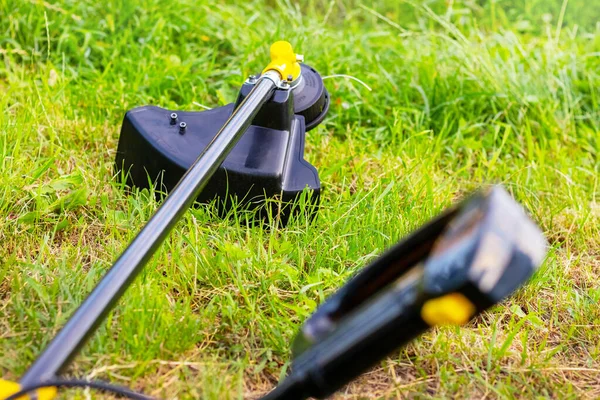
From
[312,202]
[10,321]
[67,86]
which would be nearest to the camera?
[10,321]

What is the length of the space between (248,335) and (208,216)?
0.43 meters

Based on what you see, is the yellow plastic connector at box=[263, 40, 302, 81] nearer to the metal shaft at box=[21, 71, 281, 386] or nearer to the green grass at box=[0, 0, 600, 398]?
the metal shaft at box=[21, 71, 281, 386]

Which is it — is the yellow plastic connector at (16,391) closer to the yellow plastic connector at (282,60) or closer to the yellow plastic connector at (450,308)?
the yellow plastic connector at (450,308)

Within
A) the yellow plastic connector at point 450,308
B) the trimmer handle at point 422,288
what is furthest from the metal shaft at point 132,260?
the yellow plastic connector at point 450,308

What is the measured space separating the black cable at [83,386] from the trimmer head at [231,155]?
2.24ft

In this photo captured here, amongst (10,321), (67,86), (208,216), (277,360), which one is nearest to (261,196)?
(208,216)

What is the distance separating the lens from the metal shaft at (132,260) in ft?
3.64

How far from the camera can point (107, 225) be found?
1.81 metres

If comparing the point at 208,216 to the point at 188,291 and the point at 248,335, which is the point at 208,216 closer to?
the point at 188,291

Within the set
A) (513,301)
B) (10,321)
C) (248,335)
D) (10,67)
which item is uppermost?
(10,67)

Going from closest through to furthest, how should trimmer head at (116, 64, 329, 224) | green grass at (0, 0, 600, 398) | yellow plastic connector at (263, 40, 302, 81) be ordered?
1. green grass at (0, 0, 600, 398)
2. trimmer head at (116, 64, 329, 224)
3. yellow plastic connector at (263, 40, 302, 81)

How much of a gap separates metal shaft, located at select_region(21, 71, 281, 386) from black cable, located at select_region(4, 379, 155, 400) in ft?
0.03

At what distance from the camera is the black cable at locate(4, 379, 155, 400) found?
1.08 meters

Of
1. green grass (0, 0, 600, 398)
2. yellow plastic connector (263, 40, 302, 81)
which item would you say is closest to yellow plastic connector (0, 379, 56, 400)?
green grass (0, 0, 600, 398)
